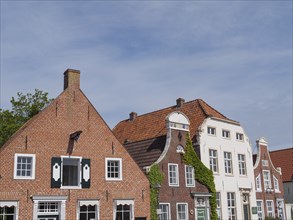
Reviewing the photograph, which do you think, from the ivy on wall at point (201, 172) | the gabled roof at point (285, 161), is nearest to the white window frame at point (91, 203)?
the ivy on wall at point (201, 172)

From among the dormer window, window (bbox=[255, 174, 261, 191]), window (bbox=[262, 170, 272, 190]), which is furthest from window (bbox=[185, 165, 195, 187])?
window (bbox=[262, 170, 272, 190])

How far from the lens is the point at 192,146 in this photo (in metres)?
28.8

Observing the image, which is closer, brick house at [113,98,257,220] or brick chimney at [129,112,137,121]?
brick house at [113,98,257,220]

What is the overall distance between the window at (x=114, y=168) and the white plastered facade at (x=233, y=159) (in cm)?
723

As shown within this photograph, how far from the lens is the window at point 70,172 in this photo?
21953mm

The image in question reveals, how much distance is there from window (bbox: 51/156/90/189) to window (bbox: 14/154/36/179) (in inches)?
42.8

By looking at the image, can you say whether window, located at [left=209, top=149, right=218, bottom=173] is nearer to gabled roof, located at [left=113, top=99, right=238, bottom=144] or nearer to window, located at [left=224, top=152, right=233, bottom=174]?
window, located at [left=224, top=152, right=233, bottom=174]

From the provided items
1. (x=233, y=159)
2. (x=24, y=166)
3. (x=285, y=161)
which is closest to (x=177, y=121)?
(x=233, y=159)

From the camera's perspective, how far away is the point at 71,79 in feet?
78.8

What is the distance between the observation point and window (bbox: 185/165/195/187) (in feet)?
90.0

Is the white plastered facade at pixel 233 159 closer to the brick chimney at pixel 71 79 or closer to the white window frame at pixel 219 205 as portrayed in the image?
the white window frame at pixel 219 205

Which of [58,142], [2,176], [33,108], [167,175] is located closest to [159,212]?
[167,175]

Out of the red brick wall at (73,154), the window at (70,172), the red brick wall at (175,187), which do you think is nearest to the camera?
the red brick wall at (73,154)

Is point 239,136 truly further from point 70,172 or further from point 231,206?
point 70,172
